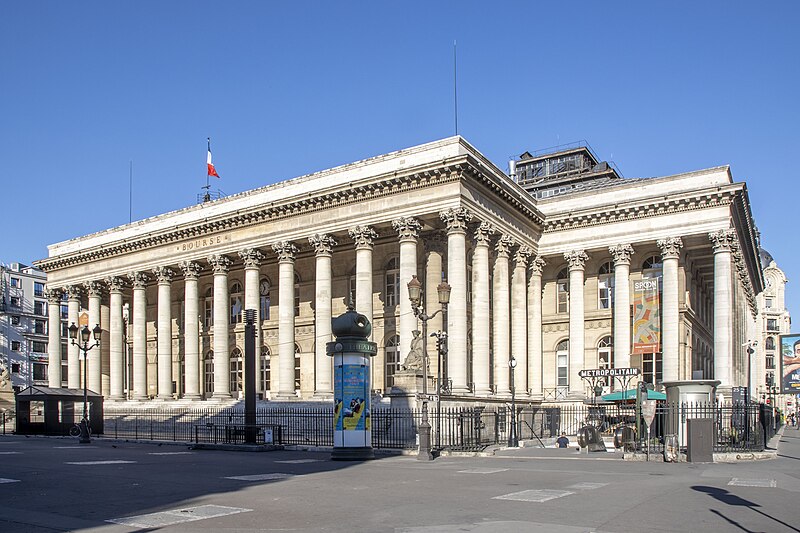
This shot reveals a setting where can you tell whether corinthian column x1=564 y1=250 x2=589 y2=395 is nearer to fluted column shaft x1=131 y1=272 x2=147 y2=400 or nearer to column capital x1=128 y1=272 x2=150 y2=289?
fluted column shaft x1=131 y1=272 x2=147 y2=400

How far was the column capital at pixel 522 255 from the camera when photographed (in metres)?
42.8

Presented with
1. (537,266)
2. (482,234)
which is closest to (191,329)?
(482,234)

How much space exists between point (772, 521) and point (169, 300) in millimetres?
45727

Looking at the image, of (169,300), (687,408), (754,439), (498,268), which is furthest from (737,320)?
(169,300)

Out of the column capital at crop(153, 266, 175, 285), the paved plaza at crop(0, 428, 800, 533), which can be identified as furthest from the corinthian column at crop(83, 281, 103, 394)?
the paved plaza at crop(0, 428, 800, 533)

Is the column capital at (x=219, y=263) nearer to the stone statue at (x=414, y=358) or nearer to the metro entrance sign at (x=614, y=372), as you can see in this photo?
the stone statue at (x=414, y=358)

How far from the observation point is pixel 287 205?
4300 cm

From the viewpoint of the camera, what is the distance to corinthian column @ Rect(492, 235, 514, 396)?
40.1 metres

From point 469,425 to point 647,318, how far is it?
17791 millimetres

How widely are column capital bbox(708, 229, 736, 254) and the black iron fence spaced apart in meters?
8.91

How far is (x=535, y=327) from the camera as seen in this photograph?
149 ft

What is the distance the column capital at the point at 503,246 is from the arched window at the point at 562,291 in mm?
7263

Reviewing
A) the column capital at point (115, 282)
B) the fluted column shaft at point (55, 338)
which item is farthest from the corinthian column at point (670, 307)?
the fluted column shaft at point (55, 338)

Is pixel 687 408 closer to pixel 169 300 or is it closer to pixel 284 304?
pixel 284 304
